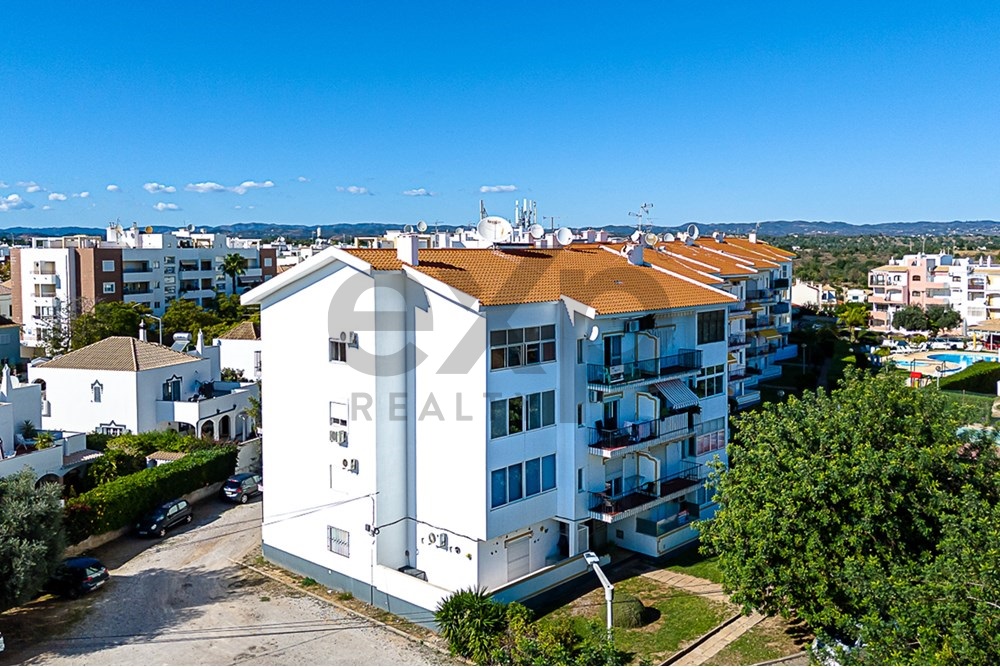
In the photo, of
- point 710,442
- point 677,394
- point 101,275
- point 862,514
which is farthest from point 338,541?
point 101,275

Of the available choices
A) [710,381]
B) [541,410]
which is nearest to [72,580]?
[541,410]

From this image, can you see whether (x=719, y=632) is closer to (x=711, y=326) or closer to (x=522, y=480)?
(x=522, y=480)

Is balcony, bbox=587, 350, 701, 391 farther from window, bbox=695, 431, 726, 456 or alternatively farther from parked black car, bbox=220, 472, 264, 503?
parked black car, bbox=220, 472, 264, 503

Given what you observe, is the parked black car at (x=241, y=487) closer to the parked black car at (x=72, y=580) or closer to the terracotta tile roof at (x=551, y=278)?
the parked black car at (x=72, y=580)

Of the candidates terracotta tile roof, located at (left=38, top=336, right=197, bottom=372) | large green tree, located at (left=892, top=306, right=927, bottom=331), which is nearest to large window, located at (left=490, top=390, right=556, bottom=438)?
terracotta tile roof, located at (left=38, top=336, right=197, bottom=372)

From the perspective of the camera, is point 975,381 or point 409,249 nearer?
point 409,249

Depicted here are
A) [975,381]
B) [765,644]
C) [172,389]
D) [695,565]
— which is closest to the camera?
[765,644]

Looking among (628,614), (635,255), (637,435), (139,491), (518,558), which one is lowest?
(628,614)

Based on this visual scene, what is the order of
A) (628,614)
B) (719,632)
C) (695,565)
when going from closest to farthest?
(719,632)
(628,614)
(695,565)

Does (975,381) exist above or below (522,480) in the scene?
below
